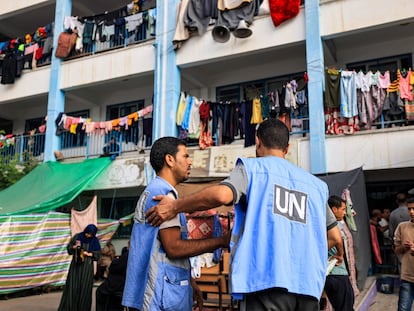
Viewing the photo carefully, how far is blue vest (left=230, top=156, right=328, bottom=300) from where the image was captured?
190 centimetres

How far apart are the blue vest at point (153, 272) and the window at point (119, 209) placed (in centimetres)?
1127

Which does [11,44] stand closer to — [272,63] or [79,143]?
[79,143]

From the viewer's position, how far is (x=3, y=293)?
29.9 feet

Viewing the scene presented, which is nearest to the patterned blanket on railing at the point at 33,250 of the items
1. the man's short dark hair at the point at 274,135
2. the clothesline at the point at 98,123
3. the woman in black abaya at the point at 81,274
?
the woman in black abaya at the point at 81,274

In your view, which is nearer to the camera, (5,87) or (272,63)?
(272,63)

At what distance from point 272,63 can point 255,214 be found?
10.7 m

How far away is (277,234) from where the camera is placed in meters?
1.94

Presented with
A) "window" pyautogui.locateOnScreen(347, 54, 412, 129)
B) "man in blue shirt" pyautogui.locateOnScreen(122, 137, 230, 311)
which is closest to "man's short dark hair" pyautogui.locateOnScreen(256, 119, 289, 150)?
"man in blue shirt" pyautogui.locateOnScreen(122, 137, 230, 311)

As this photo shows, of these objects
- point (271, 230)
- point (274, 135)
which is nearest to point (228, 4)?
point (274, 135)

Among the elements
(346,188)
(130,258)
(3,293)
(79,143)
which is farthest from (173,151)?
(79,143)

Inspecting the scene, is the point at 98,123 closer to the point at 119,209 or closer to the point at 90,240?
the point at 119,209

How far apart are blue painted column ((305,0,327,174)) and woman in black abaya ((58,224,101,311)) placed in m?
5.04

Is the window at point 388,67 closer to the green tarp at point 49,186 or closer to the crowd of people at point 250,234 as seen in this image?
the green tarp at point 49,186

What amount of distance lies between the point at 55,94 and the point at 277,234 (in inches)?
518
